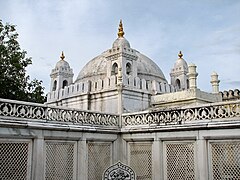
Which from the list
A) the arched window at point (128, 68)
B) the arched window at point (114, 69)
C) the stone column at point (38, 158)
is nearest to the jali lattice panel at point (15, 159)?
the stone column at point (38, 158)

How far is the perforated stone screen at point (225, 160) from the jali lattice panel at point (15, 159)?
18.0 feet

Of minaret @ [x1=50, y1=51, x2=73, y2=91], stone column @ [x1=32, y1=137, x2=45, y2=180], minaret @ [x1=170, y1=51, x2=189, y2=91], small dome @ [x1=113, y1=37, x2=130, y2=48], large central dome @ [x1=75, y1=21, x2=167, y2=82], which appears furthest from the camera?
minaret @ [x1=170, y1=51, x2=189, y2=91]

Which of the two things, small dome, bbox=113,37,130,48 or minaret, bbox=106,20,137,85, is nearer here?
minaret, bbox=106,20,137,85

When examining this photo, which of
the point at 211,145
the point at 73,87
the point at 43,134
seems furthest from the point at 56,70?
the point at 211,145

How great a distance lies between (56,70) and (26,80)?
326 inches

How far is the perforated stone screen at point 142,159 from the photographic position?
10055 mm

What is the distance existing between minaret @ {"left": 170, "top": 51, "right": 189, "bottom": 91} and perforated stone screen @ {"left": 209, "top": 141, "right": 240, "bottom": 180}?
12.8 meters

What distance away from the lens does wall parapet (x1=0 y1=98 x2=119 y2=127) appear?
7902 mm

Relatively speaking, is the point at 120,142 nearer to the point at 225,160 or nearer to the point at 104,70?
the point at 225,160

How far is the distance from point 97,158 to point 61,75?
11290mm

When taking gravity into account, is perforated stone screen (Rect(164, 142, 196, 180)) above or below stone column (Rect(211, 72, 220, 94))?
below

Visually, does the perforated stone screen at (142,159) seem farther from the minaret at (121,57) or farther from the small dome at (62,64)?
the small dome at (62,64)

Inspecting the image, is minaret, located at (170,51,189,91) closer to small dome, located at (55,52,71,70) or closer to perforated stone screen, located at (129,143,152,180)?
small dome, located at (55,52,71,70)

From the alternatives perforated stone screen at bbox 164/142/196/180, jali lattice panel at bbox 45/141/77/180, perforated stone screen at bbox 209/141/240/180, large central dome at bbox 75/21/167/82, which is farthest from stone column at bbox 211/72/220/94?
jali lattice panel at bbox 45/141/77/180
